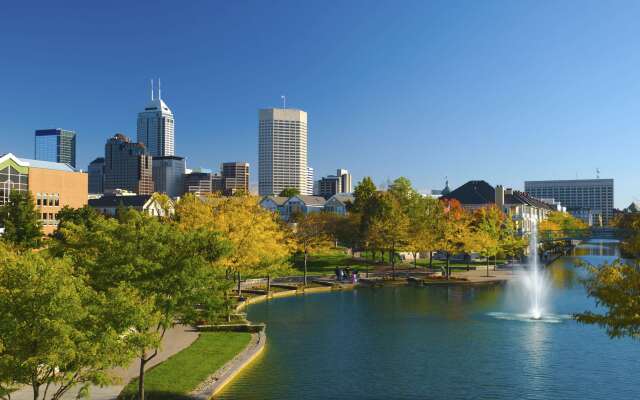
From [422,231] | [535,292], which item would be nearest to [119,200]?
[422,231]

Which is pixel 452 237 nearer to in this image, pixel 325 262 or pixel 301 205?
pixel 325 262

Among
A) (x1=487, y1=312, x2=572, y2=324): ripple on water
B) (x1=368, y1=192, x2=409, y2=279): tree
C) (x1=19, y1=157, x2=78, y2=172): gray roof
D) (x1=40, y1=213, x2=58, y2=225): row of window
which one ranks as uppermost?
(x1=19, y1=157, x2=78, y2=172): gray roof

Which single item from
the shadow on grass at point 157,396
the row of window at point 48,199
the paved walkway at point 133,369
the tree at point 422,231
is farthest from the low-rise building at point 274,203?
the shadow on grass at point 157,396

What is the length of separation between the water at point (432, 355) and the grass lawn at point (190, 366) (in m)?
1.90

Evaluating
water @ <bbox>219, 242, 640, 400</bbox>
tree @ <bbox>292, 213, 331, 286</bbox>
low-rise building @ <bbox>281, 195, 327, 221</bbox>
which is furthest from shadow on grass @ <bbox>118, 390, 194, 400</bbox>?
low-rise building @ <bbox>281, 195, 327, 221</bbox>

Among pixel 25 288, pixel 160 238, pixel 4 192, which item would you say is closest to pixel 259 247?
pixel 160 238

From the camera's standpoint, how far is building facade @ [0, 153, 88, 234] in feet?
356

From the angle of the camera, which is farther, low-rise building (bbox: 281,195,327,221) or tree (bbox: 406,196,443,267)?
low-rise building (bbox: 281,195,327,221)

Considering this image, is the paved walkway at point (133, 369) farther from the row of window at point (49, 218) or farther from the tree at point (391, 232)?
the row of window at point (49, 218)

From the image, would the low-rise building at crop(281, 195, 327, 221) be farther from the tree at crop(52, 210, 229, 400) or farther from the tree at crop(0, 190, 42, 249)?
the tree at crop(52, 210, 229, 400)

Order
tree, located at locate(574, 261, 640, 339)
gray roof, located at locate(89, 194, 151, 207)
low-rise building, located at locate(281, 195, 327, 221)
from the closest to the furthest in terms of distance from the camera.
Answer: tree, located at locate(574, 261, 640, 339) < gray roof, located at locate(89, 194, 151, 207) < low-rise building, located at locate(281, 195, 327, 221)

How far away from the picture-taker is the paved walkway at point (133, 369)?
26.8 meters

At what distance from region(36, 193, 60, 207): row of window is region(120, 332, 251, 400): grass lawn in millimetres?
85711

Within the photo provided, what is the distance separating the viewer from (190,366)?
32.5m
